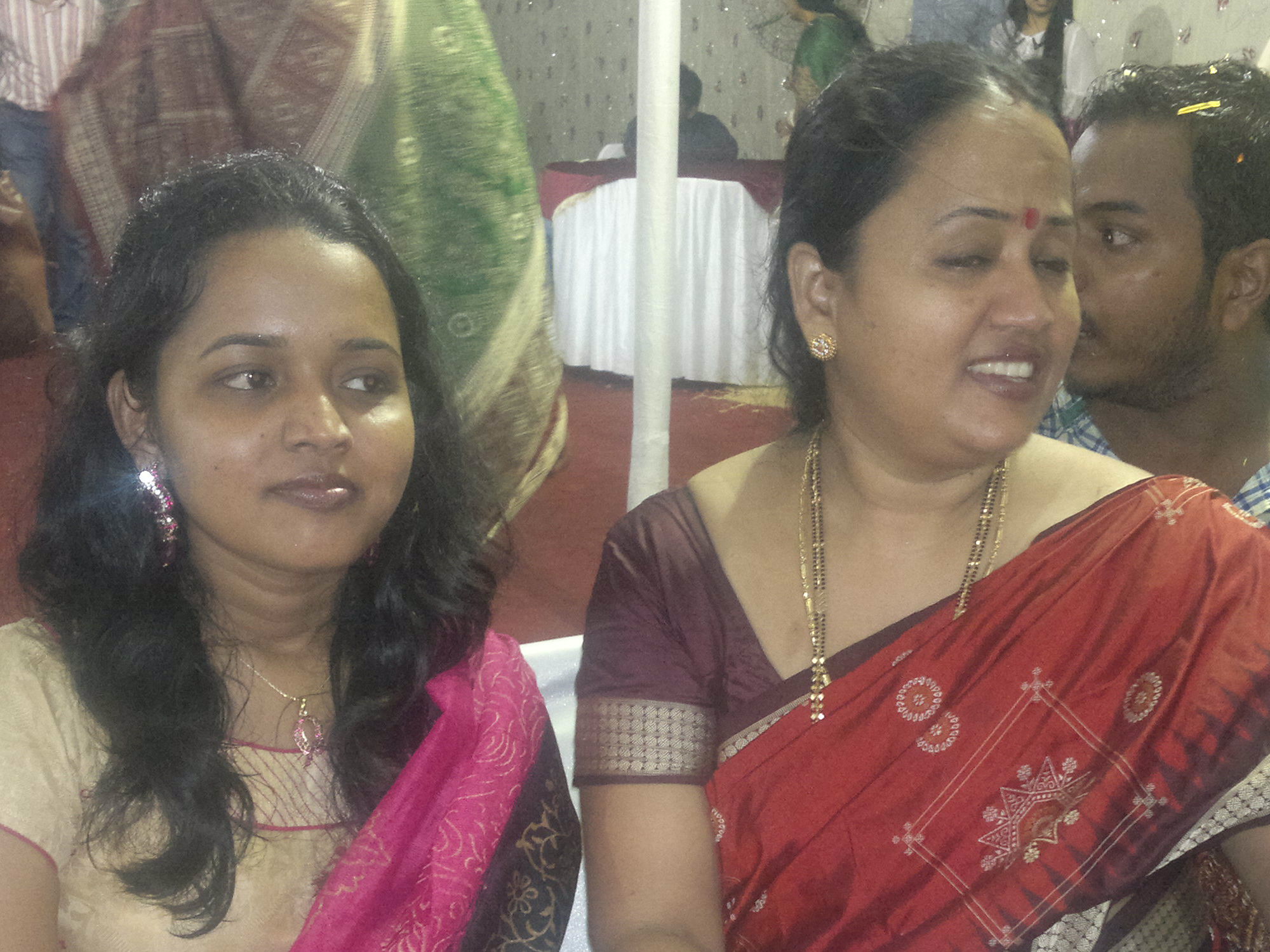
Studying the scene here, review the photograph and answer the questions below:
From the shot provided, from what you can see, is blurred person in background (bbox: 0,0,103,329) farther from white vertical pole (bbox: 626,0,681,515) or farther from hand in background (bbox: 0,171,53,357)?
white vertical pole (bbox: 626,0,681,515)

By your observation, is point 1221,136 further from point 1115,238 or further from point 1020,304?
point 1020,304

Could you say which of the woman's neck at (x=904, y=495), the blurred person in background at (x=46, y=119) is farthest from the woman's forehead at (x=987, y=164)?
the blurred person in background at (x=46, y=119)

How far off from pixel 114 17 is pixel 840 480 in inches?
41.4

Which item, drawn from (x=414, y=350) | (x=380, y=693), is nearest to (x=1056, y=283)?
(x=414, y=350)

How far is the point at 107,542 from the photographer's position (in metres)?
1.07

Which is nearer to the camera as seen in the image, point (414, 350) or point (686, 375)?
point (414, 350)

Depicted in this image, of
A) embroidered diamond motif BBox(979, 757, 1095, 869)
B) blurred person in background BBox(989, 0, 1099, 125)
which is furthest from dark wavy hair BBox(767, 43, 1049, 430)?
embroidered diamond motif BBox(979, 757, 1095, 869)

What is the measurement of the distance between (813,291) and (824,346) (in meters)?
0.07

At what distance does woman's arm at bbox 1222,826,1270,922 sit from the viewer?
1062mm

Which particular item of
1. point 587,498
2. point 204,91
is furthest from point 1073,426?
point 204,91

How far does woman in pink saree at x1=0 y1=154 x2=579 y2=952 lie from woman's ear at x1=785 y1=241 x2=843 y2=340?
45 cm

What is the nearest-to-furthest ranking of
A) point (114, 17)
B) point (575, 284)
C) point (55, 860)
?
→ 1. point (55, 860)
2. point (114, 17)
3. point (575, 284)

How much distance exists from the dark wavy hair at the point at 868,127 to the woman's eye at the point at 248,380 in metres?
0.64

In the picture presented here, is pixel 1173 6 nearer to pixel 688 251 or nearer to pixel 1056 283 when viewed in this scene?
Result: pixel 688 251
